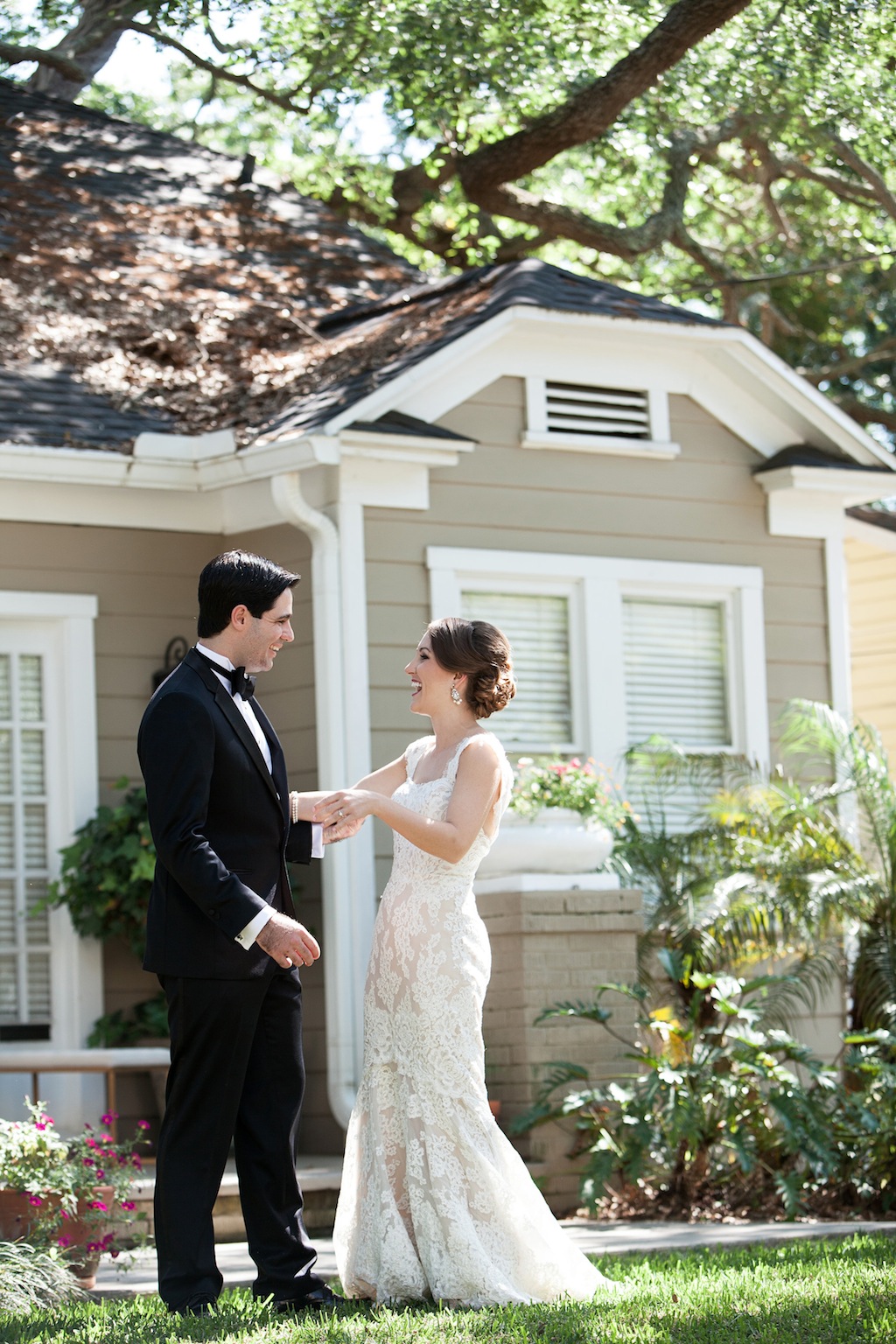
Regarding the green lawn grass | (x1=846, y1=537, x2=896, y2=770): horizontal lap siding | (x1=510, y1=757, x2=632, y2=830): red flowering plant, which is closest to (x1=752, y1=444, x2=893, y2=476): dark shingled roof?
(x1=510, y1=757, x2=632, y2=830): red flowering plant

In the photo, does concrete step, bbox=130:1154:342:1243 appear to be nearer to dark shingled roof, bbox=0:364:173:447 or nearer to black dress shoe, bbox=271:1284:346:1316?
black dress shoe, bbox=271:1284:346:1316

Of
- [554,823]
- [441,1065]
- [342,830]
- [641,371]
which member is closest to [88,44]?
[641,371]

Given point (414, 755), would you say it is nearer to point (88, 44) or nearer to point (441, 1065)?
point (441, 1065)

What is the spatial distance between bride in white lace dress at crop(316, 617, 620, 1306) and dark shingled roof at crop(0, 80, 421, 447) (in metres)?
3.92

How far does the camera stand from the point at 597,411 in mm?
9969

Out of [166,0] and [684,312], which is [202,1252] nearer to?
[684,312]

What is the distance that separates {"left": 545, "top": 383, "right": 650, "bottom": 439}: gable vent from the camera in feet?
32.3

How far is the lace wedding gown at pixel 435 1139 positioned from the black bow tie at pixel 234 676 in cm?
68

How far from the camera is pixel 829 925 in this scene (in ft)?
30.3

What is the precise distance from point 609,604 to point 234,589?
16.1 ft

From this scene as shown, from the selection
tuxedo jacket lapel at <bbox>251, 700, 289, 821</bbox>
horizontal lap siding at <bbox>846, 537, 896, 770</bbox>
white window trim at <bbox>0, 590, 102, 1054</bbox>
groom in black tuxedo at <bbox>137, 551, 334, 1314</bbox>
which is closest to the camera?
groom in black tuxedo at <bbox>137, 551, 334, 1314</bbox>

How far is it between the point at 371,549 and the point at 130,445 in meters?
1.26

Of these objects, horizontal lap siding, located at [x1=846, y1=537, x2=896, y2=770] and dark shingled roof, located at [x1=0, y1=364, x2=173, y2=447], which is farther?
horizontal lap siding, located at [x1=846, y1=537, x2=896, y2=770]

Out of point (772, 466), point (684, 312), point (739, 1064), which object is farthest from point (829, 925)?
point (684, 312)
